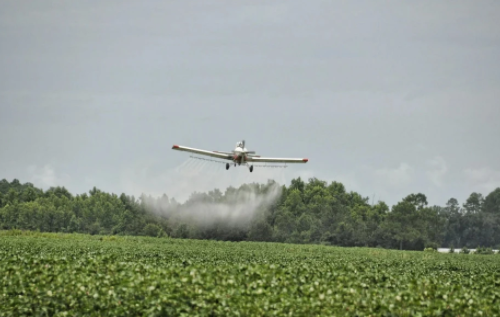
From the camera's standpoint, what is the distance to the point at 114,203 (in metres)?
150

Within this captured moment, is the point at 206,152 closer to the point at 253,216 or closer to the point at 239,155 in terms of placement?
the point at 239,155

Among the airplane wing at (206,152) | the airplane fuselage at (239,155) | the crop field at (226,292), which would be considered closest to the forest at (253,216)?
the airplane wing at (206,152)

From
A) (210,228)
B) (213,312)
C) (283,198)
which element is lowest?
(213,312)

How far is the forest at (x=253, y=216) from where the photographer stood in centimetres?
10062

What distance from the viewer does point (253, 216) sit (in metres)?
105

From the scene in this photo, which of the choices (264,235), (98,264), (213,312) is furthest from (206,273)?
(264,235)

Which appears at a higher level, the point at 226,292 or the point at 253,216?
the point at 253,216

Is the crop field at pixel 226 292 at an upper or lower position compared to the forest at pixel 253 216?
lower

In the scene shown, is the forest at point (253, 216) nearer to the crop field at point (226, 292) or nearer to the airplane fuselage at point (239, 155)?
the airplane fuselage at point (239, 155)

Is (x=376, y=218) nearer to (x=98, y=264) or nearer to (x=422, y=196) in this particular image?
(x=422, y=196)

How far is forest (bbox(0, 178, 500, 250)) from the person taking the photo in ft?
330

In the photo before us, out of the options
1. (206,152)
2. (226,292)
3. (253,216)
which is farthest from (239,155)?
(253,216)

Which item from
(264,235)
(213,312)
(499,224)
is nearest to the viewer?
(213,312)

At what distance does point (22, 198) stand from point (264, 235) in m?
71.1
